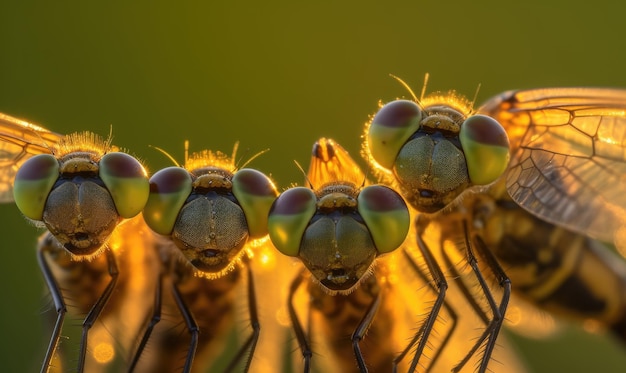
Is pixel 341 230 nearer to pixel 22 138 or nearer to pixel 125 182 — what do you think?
pixel 125 182

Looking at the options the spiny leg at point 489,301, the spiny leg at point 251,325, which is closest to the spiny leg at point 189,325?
the spiny leg at point 251,325

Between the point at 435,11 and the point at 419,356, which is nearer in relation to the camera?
the point at 419,356

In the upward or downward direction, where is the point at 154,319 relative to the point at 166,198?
downward

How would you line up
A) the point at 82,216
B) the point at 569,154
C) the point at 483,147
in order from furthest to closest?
the point at 569,154 < the point at 483,147 < the point at 82,216

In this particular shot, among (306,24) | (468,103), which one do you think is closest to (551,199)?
(468,103)

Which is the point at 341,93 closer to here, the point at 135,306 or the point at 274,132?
the point at 274,132

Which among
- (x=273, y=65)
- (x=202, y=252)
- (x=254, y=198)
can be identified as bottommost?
(x=202, y=252)

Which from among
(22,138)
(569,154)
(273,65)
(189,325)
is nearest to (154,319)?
(189,325)
